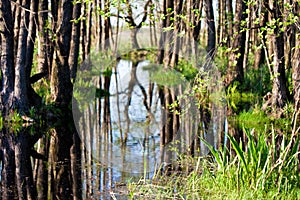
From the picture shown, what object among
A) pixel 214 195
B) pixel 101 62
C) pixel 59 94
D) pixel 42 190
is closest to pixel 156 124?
pixel 59 94

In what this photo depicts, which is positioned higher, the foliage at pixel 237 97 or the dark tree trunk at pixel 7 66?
the dark tree trunk at pixel 7 66

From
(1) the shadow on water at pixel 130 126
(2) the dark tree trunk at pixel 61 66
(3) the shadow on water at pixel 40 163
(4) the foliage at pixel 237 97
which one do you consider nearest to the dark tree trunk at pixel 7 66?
(3) the shadow on water at pixel 40 163

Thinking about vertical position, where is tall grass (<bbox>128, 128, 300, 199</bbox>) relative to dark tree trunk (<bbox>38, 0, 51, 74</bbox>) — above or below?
below

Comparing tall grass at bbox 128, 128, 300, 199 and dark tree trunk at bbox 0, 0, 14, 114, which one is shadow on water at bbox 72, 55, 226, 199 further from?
dark tree trunk at bbox 0, 0, 14, 114

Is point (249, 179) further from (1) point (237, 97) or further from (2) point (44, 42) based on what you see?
(1) point (237, 97)

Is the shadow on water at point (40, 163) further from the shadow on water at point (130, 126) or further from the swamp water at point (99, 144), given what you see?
the shadow on water at point (130, 126)

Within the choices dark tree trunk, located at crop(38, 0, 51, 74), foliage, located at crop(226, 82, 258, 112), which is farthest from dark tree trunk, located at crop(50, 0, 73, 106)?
foliage, located at crop(226, 82, 258, 112)

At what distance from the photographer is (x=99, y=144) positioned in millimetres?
10672

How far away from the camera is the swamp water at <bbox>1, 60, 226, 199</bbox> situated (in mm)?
7594

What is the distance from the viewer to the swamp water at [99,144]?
7.59 meters

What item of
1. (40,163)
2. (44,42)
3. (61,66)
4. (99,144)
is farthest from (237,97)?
(40,163)

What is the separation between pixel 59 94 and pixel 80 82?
10.8ft

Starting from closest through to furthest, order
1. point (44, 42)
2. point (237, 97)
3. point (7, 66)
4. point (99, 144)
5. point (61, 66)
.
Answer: point (99, 144) → point (7, 66) → point (61, 66) → point (44, 42) → point (237, 97)

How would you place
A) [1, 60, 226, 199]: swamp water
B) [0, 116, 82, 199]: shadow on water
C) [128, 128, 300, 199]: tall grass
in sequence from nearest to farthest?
[128, 128, 300, 199]: tall grass < [0, 116, 82, 199]: shadow on water < [1, 60, 226, 199]: swamp water
